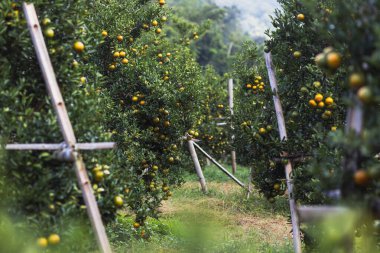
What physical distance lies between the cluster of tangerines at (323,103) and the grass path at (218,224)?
1.77 meters

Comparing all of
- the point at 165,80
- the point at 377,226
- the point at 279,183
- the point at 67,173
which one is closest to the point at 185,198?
the point at 165,80

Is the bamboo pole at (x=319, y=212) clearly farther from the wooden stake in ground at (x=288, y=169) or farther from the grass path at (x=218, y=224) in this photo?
the wooden stake in ground at (x=288, y=169)

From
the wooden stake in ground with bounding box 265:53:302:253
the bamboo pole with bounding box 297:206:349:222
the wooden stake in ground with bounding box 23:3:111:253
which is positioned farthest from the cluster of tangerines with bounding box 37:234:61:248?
the wooden stake in ground with bounding box 265:53:302:253

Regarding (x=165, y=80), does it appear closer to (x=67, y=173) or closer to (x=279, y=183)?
(x=279, y=183)

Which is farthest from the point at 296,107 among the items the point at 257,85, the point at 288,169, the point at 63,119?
the point at 257,85

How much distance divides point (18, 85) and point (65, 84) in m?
0.45

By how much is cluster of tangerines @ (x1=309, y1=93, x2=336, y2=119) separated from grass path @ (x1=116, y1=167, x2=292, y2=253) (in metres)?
1.77

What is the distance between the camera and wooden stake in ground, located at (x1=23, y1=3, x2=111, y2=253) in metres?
4.01

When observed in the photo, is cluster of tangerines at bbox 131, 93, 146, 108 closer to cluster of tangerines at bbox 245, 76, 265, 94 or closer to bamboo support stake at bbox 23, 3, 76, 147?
cluster of tangerines at bbox 245, 76, 265, 94

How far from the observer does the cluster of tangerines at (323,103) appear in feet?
17.9

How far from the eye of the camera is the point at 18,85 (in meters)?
4.25

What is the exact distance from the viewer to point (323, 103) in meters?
5.51

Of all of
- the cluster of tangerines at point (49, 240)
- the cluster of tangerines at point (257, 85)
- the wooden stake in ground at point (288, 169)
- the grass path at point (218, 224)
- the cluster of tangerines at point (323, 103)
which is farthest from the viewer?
the cluster of tangerines at point (257, 85)

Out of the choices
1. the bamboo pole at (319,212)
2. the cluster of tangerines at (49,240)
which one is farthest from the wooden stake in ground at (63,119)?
the bamboo pole at (319,212)
